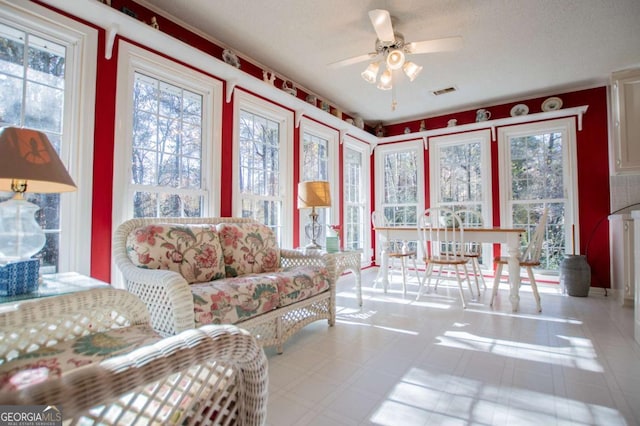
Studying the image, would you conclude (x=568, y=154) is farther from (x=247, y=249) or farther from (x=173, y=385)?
(x=173, y=385)

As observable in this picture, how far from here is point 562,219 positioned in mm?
4316

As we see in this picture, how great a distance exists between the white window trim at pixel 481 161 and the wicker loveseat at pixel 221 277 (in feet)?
10.5

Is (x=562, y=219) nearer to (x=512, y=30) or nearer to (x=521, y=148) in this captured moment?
(x=521, y=148)

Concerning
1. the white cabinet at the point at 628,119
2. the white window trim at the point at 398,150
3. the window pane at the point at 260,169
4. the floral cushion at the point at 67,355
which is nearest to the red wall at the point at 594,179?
the white cabinet at the point at 628,119

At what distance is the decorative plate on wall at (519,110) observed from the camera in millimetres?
4492

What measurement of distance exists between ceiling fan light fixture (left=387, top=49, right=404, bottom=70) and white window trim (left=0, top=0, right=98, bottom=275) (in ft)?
7.49

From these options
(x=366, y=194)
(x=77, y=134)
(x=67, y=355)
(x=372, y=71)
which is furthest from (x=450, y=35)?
(x=67, y=355)

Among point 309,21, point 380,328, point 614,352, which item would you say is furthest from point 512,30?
point 380,328

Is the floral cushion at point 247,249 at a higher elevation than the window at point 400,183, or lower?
lower

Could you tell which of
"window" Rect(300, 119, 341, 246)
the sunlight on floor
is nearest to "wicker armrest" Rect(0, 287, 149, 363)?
the sunlight on floor

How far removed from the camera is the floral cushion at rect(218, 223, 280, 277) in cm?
241

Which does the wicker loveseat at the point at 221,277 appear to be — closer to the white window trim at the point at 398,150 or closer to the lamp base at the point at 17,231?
the lamp base at the point at 17,231

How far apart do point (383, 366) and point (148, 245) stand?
1.70 metres

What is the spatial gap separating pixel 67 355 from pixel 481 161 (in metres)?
5.23
